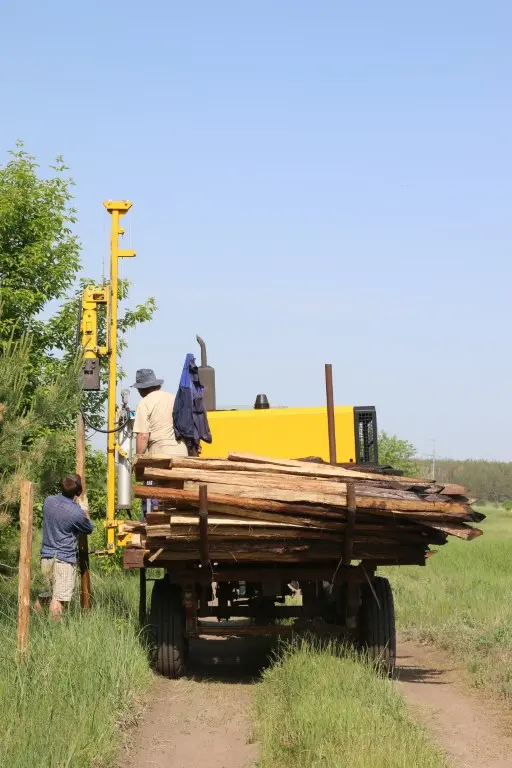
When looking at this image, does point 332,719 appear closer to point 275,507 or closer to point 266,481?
point 275,507

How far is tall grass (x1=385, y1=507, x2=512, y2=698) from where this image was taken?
1089 centimetres

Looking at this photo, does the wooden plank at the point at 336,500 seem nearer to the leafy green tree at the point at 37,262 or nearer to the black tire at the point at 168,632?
the black tire at the point at 168,632

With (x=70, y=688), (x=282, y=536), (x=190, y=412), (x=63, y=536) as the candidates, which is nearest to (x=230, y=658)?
(x=63, y=536)

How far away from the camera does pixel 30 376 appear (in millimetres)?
19203

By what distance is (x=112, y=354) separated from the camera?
14.5 metres

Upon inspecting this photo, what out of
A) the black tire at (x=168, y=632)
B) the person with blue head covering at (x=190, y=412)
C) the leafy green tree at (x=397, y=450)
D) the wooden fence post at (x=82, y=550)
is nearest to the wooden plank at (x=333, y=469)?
the black tire at (x=168, y=632)

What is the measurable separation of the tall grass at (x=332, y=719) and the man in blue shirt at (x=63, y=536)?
2.93m

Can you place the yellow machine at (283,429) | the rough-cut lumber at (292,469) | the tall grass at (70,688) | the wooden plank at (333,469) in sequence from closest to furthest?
the tall grass at (70,688), the rough-cut lumber at (292,469), the wooden plank at (333,469), the yellow machine at (283,429)

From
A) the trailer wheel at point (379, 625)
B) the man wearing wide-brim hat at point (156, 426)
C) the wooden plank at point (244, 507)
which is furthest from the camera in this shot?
the man wearing wide-brim hat at point (156, 426)

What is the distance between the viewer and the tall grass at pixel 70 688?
259 inches

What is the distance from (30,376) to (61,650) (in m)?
10.5

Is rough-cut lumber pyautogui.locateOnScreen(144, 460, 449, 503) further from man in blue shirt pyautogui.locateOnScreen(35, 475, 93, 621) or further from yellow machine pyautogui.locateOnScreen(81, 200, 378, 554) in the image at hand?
yellow machine pyautogui.locateOnScreen(81, 200, 378, 554)

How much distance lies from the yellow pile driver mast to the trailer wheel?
183 inches

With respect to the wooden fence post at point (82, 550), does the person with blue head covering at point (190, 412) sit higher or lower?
higher
